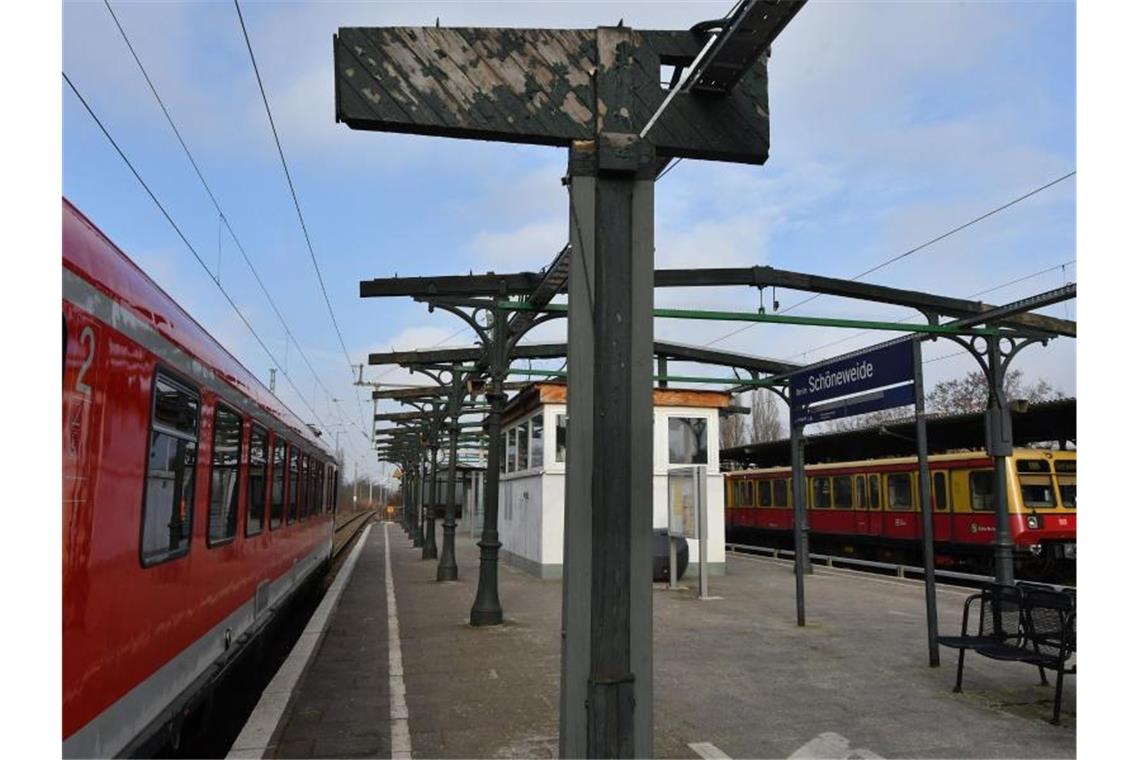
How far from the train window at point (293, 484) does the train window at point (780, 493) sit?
55.5 feet

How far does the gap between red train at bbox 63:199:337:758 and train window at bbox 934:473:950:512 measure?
15576 millimetres

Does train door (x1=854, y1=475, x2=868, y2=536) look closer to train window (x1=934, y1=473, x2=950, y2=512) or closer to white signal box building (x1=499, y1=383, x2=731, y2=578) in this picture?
train window (x1=934, y1=473, x2=950, y2=512)

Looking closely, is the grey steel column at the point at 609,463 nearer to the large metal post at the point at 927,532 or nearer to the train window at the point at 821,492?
the large metal post at the point at 927,532

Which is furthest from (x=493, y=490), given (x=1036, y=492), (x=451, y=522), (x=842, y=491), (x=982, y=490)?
(x=842, y=491)

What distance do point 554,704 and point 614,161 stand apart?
420 centimetres

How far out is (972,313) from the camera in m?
11.1

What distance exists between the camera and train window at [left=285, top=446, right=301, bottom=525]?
999 cm

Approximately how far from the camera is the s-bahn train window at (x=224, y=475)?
569cm

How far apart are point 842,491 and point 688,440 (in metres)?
7.51

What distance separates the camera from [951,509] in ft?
59.0

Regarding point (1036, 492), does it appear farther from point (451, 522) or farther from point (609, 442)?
point (609, 442)

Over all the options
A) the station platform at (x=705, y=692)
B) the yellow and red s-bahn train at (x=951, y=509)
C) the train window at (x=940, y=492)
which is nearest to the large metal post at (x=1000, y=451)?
the station platform at (x=705, y=692)

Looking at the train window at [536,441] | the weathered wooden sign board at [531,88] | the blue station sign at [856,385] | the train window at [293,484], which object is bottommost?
the train window at [293,484]

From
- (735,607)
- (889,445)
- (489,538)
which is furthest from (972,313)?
(889,445)
